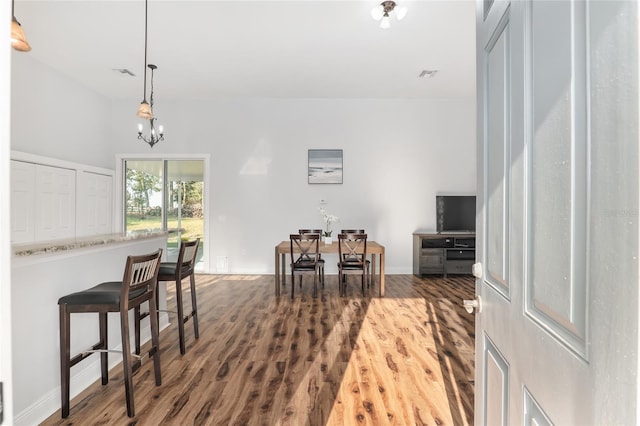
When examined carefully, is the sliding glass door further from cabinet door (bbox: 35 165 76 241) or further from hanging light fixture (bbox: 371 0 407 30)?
hanging light fixture (bbox: 371 0 407 30)

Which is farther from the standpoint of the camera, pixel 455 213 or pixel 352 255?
pixel 455 213

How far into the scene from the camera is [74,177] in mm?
5078

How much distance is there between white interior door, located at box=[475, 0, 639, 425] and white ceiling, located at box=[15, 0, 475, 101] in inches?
120

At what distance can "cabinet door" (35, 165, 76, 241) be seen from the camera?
438 cm

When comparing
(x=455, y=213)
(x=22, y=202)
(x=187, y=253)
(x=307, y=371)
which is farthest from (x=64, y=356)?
(x=455, y=213)

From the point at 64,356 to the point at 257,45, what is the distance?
12.6ft

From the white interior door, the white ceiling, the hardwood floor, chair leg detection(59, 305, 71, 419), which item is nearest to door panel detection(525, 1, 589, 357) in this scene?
the white interior door

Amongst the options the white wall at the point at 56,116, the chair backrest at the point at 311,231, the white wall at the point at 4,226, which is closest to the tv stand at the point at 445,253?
the chair backrest at the point at 311,231

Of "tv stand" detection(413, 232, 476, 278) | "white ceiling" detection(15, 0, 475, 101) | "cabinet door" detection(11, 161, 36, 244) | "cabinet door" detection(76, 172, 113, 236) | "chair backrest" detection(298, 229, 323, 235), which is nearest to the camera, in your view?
"white ceiling" detection(15, 0, 475, 101)

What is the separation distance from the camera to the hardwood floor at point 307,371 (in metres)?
1.88

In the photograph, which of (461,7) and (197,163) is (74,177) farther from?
(461,7)

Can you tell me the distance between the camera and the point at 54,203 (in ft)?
15.2

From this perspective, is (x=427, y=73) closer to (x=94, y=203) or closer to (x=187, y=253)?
(x=187, y=253)

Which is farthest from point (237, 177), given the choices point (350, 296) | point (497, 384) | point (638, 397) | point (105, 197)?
point (638, 397)
